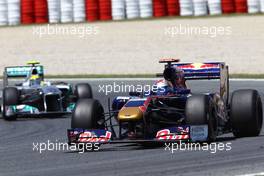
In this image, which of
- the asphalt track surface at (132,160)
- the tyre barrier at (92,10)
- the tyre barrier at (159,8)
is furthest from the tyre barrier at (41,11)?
the asphalt track surface at (132,160)

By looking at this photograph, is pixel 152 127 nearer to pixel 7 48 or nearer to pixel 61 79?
pixel 61 79

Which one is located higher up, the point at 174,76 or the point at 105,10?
the point at 105,10

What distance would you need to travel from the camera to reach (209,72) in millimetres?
14953

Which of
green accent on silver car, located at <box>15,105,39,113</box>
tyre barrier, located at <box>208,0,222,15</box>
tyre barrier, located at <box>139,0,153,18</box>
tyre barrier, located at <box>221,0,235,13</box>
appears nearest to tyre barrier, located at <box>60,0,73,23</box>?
tyre barrier, located at <box>139,0,153,18</box>

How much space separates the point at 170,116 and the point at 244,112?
1.07 meters

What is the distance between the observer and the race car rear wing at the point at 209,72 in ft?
48.0

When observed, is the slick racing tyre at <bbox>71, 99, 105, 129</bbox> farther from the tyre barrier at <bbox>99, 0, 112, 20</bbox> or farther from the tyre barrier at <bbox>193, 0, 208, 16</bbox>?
the tyre barrier at <bbox>99, 0, 112, 20</bbox>

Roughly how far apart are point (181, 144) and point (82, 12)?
61.7ft

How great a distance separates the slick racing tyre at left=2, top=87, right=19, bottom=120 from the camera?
20.5 m

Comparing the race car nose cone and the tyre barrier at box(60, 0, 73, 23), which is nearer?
the race car nose cone

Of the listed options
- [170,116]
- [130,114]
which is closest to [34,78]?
[170,116]

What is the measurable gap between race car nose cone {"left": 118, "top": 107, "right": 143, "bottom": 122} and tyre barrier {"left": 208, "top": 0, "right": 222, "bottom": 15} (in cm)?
1688

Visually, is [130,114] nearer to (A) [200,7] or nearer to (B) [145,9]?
(A) [200,7]

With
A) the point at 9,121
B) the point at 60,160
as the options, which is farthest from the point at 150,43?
the point at 60,160
